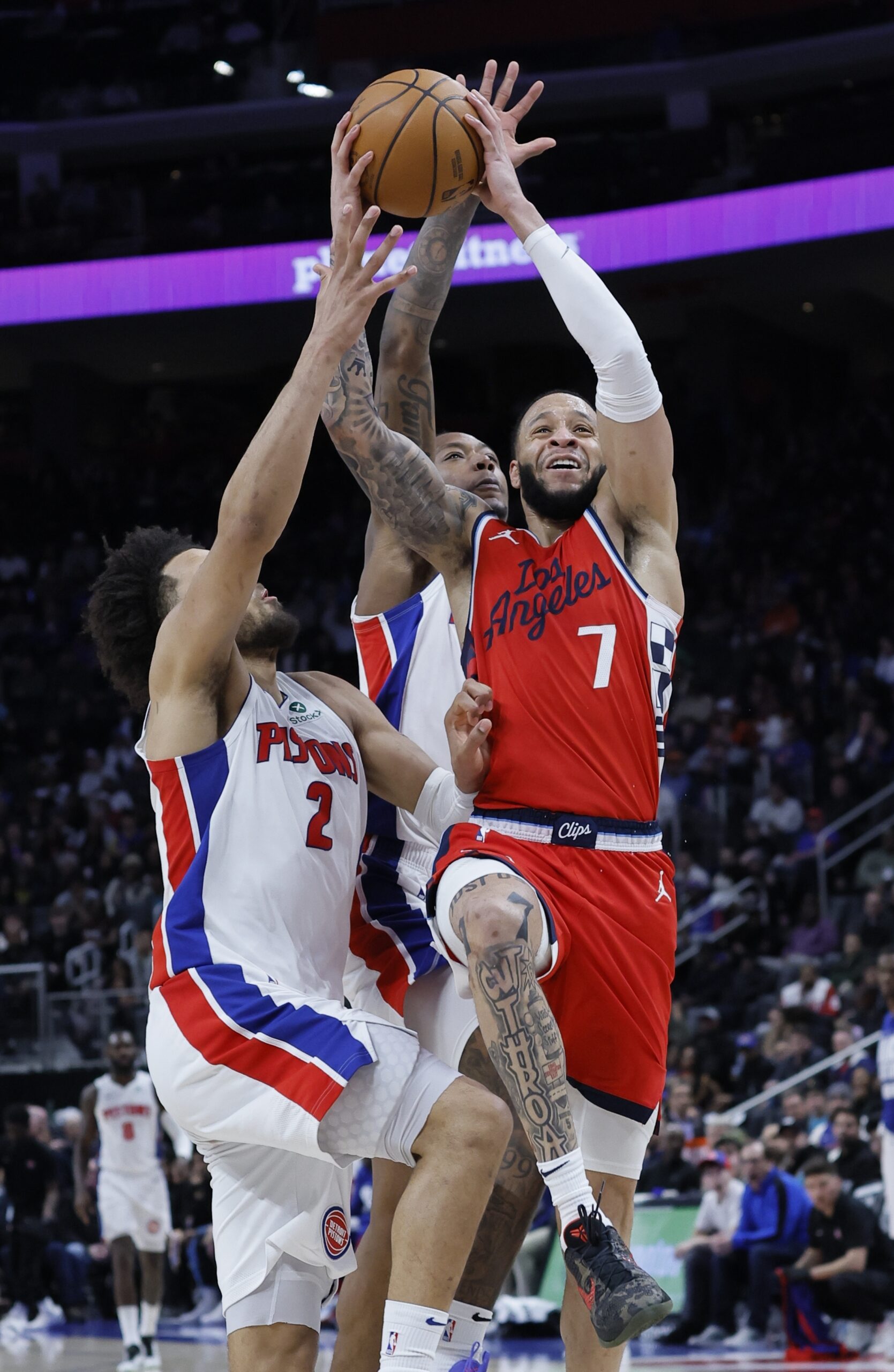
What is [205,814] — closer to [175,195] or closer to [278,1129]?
[278,1129]

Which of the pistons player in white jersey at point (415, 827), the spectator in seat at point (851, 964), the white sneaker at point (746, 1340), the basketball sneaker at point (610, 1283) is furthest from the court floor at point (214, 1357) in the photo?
the basketball sneaker at point (610, 1283)

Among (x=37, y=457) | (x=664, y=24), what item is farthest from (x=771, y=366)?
(x=37, y=457)

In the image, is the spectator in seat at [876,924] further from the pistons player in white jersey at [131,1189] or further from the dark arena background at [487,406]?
the pistons player in white jersey at [131,1189]

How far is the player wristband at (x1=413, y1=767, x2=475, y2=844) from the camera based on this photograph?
4.50m

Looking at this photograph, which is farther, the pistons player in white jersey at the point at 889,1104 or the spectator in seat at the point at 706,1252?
the spectator in seat at the point at 706,1252

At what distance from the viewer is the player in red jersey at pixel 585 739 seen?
4094 mm

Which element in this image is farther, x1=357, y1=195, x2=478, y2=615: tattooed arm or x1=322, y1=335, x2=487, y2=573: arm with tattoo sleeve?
x1=357, y1=195, x2=478, y2=615: tattooed arm

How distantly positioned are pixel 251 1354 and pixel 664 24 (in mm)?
19657

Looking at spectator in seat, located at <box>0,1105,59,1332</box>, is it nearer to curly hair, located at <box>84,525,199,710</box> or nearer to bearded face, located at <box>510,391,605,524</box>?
curly hair, located at <box>84,525,199,710</box>

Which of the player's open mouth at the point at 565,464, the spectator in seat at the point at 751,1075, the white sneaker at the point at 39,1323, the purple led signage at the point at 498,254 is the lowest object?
the white sneaker at the point at 39,1323

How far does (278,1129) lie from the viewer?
3766 millimetres

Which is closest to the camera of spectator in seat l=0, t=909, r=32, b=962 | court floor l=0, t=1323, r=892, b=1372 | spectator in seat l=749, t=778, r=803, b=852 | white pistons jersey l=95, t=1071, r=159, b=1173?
court floor l=0, t=1323, r=892, b=1372

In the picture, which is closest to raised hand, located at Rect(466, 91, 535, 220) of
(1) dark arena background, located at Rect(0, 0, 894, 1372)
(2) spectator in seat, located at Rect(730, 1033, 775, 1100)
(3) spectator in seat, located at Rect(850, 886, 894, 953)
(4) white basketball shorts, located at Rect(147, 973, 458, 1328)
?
(4) white basketball shorts, located at Rect(147, 973, 458, 1328)

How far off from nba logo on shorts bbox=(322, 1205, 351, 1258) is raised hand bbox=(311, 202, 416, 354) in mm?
2096
